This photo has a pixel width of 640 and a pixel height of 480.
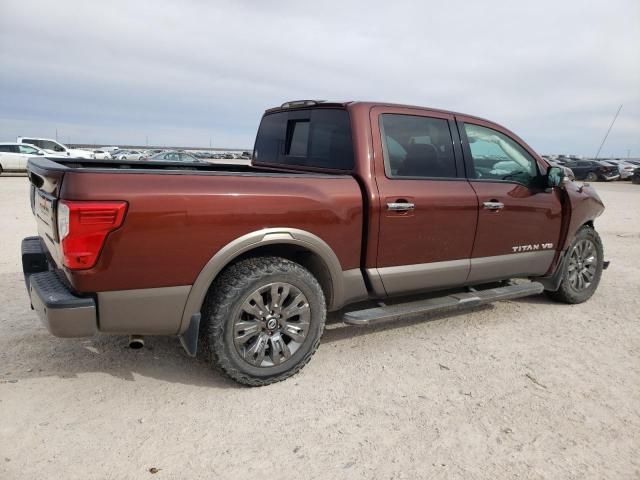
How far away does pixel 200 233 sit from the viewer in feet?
8.96

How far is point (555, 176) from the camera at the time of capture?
433 centimetres

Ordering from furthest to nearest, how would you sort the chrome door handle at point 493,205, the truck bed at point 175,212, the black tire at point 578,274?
the black tire at point 578,274, the chrome door handle at point 493,205, the truck bed at point 175,212

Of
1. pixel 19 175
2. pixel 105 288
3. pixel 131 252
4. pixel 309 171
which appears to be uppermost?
pixel 309 171

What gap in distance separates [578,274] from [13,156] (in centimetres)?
2422

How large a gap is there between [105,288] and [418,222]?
2170 millimetres

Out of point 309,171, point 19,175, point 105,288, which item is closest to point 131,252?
point 105,288

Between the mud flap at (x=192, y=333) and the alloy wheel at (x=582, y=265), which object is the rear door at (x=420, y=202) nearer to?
the mud flap at (x=192, y=333)

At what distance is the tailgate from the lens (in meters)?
2.55

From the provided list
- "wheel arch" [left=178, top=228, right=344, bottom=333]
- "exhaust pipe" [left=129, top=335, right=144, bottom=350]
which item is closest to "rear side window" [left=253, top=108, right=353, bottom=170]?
"wheel arch" [left=178, top=228, right=344, bottom=333]

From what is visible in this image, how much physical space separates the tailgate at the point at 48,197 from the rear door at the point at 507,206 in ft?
9.86

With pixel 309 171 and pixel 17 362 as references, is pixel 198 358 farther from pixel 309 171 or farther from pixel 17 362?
pixel 309 171

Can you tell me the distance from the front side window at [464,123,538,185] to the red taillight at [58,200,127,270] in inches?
114

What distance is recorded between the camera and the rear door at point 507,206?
4043 mm

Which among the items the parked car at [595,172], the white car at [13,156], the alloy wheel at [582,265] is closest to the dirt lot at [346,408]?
the alloy wheel at [582,265]
